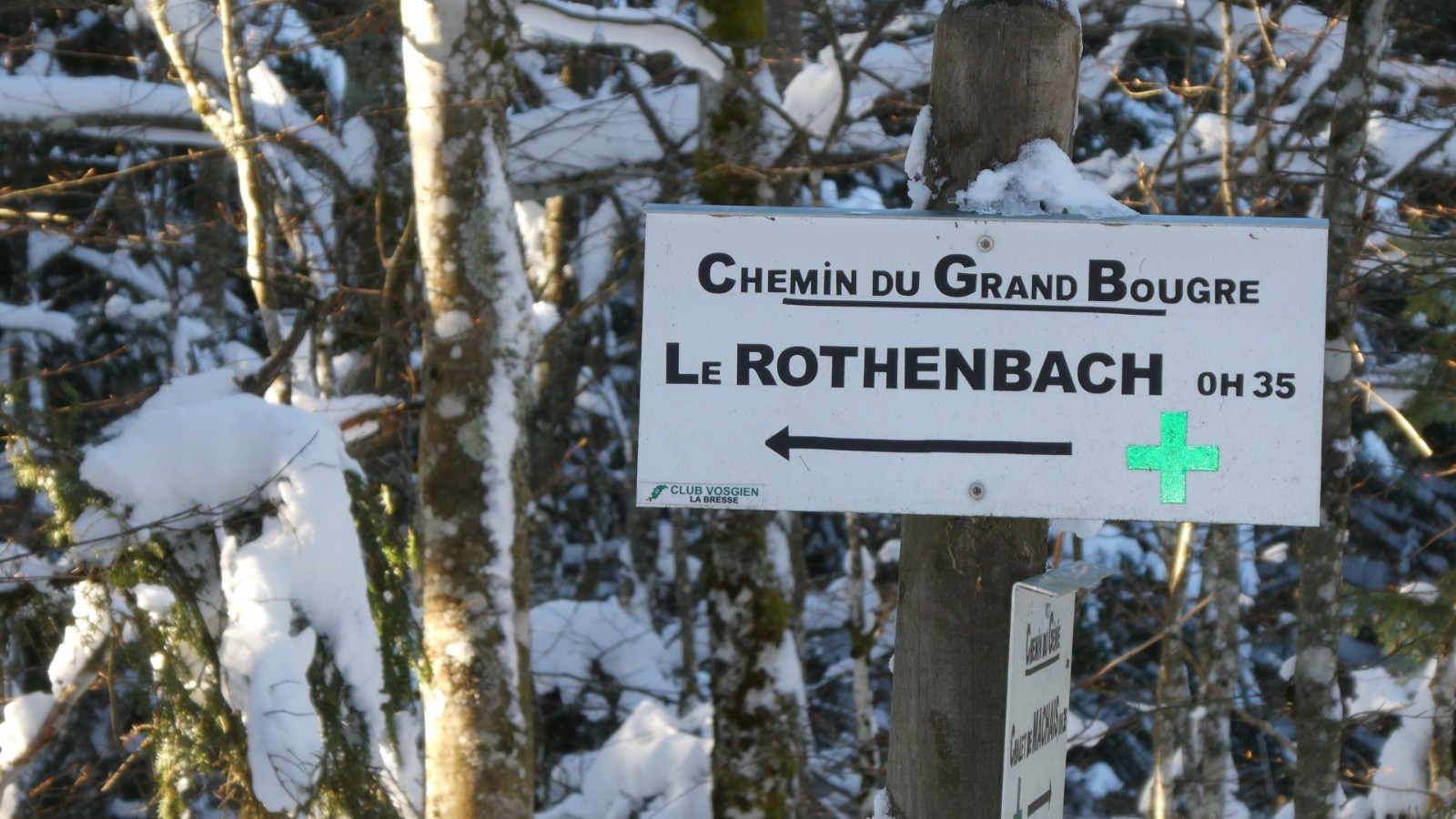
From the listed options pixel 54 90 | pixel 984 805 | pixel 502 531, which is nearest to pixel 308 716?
pixel 502 531

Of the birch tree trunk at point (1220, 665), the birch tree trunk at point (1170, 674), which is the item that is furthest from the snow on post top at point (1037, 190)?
the birch tree trunk at point (1170, 674)

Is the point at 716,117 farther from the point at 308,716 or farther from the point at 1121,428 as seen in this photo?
the point at 1121,428

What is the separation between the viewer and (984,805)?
1.77 meters

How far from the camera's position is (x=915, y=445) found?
5.69 ft

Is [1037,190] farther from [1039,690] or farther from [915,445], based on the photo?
[1039,690]

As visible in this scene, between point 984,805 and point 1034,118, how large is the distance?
96cm

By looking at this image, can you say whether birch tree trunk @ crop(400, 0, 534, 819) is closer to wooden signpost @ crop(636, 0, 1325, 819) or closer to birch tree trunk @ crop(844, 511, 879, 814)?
wooden signpost @ crop(636, 0, 1325, 819)

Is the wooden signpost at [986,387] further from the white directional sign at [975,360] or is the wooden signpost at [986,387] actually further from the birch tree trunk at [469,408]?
the birch tree trunk at [469,408]

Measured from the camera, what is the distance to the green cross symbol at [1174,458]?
1.69 meters

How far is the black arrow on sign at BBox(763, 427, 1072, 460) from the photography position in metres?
1.72

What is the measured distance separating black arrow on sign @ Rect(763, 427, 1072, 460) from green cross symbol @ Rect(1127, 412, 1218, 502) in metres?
0.10

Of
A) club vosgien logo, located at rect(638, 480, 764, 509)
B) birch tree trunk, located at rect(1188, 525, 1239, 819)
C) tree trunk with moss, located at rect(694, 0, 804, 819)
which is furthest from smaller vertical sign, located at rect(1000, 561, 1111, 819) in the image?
birch tree trunk, located at rect(1188, 525, 1239, 819)

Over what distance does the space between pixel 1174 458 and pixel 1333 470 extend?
11.0ft

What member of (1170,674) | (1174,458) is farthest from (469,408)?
(1170,674)
